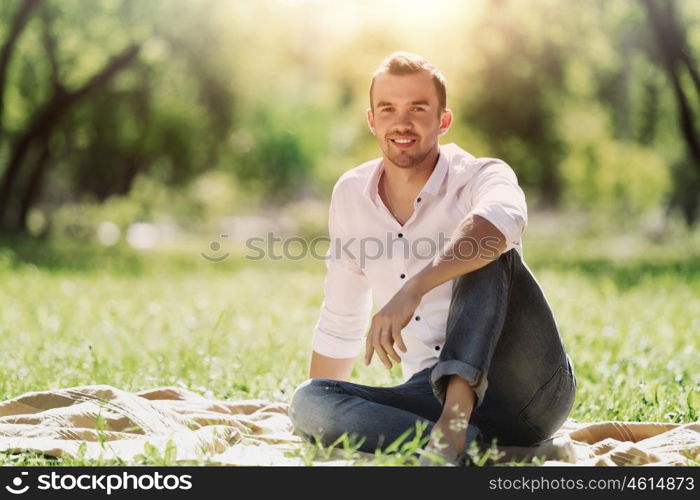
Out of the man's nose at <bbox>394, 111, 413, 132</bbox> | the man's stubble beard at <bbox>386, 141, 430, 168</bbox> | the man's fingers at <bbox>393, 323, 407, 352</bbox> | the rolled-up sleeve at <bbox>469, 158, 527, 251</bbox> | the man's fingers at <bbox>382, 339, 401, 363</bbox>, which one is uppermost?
the man's nose at <bbox>394, 111, 413, 132</bbox>

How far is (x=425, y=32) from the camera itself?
23.7m

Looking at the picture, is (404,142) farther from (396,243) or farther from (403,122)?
(396,243)

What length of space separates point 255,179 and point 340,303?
4176 cm

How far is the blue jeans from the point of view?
3248 millimetres

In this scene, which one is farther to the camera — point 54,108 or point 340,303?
point 54,108

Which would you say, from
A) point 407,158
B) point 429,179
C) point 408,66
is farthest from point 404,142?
point 408,66

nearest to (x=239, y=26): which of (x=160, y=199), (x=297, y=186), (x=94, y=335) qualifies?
(x=160, y=199)

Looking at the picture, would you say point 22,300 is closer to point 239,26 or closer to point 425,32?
point 239,26

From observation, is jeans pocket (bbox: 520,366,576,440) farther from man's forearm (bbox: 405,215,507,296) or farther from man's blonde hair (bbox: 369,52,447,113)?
man's blonde hair (bbox: 369,52,447,113)

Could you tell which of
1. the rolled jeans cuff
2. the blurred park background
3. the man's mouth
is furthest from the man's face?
the blurred park background

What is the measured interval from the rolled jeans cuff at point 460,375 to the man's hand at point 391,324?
5.6 inches

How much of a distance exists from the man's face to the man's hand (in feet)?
2.44

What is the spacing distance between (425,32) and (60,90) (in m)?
9.05

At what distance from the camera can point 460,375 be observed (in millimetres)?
3170
